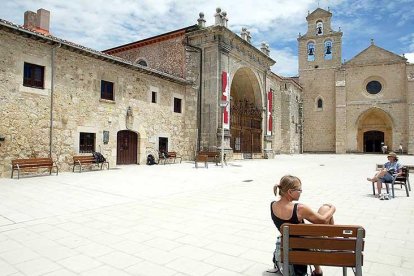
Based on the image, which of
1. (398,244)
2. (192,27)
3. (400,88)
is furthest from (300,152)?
(398,244)

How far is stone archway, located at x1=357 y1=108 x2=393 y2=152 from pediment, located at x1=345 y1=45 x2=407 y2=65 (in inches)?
227

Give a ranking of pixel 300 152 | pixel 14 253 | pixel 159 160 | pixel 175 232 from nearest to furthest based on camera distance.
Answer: pixel 14 253 < pixel 175 232 < pixel 159 160 < pixel 300 152

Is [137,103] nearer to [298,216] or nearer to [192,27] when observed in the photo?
[192,27]

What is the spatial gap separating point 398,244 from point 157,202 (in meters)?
4.45

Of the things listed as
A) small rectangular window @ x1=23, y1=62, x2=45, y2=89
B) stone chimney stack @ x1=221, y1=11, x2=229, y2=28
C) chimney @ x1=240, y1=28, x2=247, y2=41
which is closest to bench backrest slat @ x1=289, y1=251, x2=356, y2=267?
small rectangular window @ x1=23, y1=62, x2=45, y2=89

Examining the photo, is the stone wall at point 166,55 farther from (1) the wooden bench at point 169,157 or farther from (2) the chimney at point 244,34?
(1) the wooden bench at point 169,157

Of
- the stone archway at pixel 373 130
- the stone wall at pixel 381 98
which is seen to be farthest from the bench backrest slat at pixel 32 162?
the stone archway at pixel 373 130

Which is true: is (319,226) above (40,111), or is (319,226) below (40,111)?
below

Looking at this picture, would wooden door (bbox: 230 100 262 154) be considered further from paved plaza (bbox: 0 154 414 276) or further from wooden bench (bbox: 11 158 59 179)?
paved plaza (bbox: 0 154 414 276)

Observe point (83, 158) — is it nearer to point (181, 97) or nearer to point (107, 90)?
point (107, 90)

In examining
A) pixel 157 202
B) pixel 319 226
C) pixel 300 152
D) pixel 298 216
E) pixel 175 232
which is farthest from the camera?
pixel 300 152

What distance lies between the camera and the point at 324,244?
7.50ft

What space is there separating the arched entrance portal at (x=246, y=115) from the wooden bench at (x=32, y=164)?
13522 mm

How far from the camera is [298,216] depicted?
2766 mm
